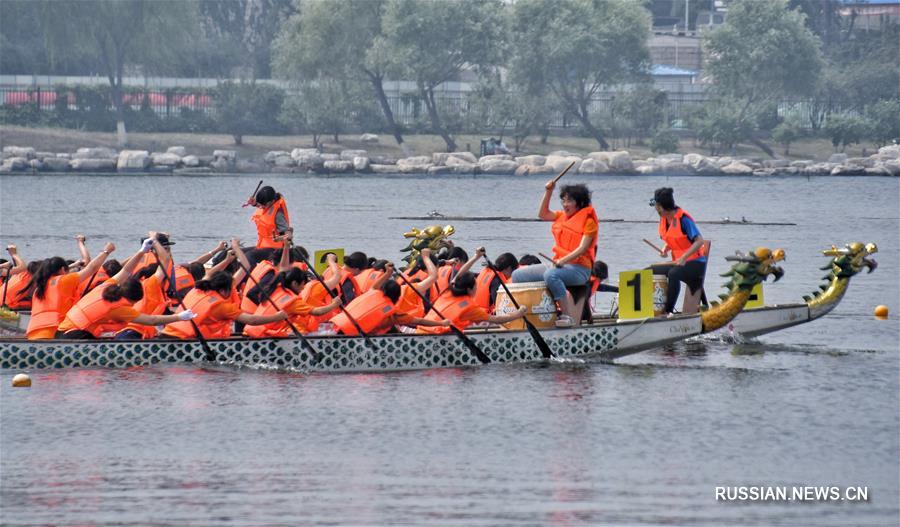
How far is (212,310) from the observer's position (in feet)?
63.6

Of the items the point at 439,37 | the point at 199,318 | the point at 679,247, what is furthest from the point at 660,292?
the point at 439,37

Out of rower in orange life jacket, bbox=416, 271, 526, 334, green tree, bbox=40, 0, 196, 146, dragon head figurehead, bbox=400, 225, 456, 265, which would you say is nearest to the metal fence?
green tree, bbox=40, 0, 196, 146

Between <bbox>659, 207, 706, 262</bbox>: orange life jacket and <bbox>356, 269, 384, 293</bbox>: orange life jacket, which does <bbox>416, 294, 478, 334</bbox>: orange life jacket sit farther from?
<bbox>659, 207, 706, 262</bbox>: orange life jacket

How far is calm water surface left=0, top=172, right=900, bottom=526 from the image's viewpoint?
14.0 metres

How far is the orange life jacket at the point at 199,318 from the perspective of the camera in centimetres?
1934

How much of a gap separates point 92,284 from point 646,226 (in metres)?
33.7

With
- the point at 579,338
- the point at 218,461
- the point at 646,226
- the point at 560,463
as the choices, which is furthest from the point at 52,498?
the point at 646,226

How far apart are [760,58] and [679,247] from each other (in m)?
67.4

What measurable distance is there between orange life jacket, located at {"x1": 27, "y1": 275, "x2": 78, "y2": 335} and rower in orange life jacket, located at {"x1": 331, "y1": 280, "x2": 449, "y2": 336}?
322 cm

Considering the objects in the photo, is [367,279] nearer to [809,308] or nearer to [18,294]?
[18,294]

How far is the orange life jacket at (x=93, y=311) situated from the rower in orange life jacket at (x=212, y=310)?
721 mm

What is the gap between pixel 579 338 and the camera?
2012cm

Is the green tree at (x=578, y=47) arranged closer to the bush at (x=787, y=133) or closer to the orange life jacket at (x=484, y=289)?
the bush at (x=787, y=133)

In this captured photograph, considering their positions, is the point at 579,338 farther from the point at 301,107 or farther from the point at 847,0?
the point at 847,0
